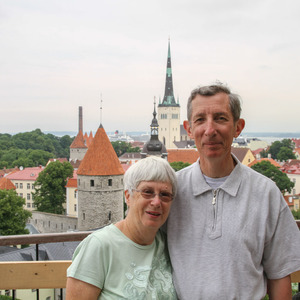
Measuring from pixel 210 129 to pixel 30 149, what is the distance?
62378 mm

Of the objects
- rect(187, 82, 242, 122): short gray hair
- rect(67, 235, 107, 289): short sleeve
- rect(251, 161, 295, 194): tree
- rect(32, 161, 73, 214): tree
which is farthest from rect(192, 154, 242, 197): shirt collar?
rect(251, 161, 295, 194): tree

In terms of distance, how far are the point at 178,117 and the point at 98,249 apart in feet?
257

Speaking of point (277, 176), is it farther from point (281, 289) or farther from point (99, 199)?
point (281, 289)

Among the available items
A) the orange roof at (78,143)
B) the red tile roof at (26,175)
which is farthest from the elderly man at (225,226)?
the orange roof at (78,143)

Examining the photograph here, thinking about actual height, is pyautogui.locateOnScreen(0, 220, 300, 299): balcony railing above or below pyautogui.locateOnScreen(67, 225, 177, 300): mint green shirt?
below

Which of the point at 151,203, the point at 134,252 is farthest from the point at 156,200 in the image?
the point at 134,252

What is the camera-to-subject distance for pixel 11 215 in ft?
72.9

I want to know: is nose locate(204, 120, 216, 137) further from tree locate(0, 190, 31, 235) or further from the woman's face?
tree locate(0, 190, 31, 235)

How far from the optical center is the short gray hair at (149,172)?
5.84ft

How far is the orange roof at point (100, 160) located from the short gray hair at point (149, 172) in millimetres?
21648

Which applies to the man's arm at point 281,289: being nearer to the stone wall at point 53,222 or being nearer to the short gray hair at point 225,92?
the short gray hair at point 225,92

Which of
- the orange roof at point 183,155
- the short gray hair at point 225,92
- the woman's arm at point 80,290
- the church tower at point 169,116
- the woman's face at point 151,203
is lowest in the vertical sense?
the orange roof at point 183,155

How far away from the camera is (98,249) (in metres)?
1.74

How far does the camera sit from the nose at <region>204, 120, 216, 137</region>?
6.02 ft
